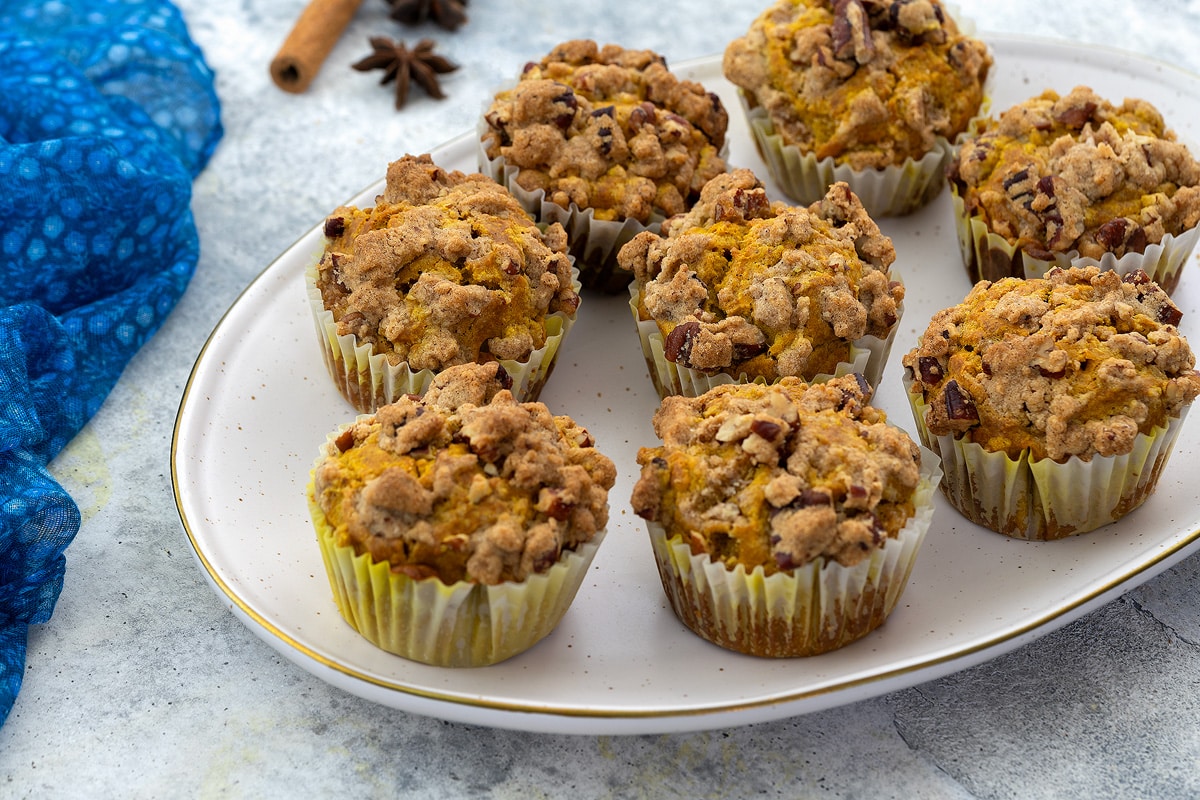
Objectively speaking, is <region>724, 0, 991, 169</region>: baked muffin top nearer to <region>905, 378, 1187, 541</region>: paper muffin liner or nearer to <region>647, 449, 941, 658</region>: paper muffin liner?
<region>905, 378, 1187, 541</region>: paper muffin liner

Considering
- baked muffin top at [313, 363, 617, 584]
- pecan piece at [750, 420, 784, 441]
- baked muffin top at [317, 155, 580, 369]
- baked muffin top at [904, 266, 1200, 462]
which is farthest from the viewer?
baked muffin top at [317, 155, 580, 369]

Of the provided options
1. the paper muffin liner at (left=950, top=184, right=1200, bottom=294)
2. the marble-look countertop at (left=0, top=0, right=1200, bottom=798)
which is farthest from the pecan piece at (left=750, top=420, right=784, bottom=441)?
the paper muffin liner at (left=950, top=184, right=1200, bottom=294)

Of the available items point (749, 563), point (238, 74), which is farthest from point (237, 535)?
A: point (238, 74)

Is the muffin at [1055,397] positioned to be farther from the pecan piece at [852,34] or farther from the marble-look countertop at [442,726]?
the pecan piece at [852,34]

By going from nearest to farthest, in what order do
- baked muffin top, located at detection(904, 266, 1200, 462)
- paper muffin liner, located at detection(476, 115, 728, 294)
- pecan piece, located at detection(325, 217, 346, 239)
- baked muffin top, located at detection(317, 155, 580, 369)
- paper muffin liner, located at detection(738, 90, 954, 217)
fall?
1. baked muffin top, located at detection(904, 266, 1200, 462)
2. baked muffin top, located at detection(317, 155, 580, 369)
3. pecan piece, located at detection(325, 217, 346, 239)
4. paper muffin liner, located at detection(476, 115, 728, 294)
5. paper muffin liner, located at detection(738, 90, 954, 217)

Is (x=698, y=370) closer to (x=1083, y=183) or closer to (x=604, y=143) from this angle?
(x=604, y=143)

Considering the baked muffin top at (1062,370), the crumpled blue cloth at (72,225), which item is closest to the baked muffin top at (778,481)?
the baked muffin top at (1062,370)
